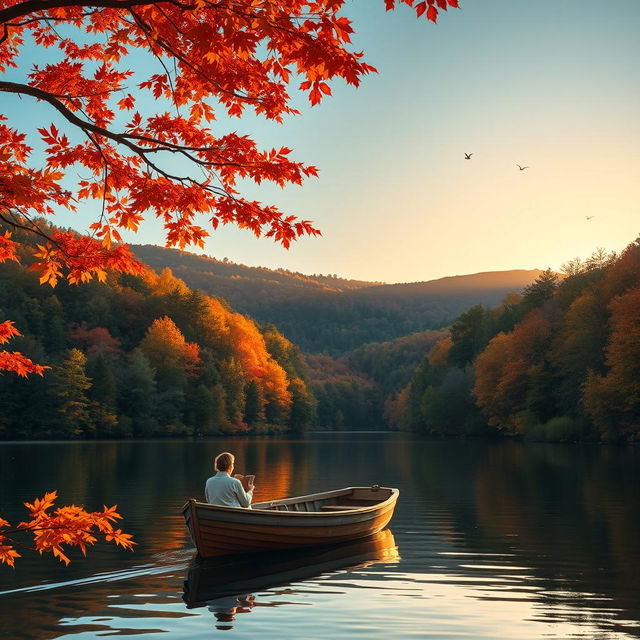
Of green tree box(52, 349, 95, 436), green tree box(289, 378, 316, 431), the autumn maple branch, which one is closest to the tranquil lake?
the autumn maple branch

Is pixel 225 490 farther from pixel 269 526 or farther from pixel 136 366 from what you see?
pixel 136 366

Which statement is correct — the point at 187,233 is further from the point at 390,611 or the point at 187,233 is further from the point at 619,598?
the point at 619,598

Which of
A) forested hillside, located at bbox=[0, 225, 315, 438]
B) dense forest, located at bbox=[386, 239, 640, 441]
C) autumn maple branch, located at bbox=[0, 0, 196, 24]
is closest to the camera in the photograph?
autumn maple branch, located at bbox=[0, 0, 196, 24]

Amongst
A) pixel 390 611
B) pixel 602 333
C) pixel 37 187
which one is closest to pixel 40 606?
pixel 390 611

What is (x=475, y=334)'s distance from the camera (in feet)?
344

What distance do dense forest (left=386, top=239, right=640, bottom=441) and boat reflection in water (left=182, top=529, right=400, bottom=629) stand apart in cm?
4337

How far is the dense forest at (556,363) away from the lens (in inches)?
2351

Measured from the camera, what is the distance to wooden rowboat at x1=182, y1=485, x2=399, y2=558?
16.0 meters

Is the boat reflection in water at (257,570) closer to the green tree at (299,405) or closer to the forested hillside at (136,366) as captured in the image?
the forested hillside at (136,366)

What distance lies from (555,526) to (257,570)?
9.25 meters

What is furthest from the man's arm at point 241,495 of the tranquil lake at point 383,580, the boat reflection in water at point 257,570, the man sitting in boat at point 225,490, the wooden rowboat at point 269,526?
the tranquil lake at point 383,580

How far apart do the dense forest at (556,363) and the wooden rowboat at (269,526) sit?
140ft

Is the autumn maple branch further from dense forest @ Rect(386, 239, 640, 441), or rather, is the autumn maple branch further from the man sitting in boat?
dense forest @ Rect(386, 239, 640, 441)

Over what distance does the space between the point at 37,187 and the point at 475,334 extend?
3911 inches
